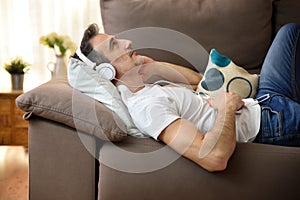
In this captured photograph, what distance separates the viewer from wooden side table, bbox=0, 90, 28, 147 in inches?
113

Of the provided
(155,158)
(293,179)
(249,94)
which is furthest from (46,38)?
(293,179)

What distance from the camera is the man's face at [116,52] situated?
1.85 metres

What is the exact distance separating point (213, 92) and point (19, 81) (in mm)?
1373

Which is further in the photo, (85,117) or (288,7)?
(288,7)

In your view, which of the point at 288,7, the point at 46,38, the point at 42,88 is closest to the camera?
the point at 42,88

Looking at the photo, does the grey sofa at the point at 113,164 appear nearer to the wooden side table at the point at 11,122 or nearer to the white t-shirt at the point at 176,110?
the white t-shirt at the point at 176,110

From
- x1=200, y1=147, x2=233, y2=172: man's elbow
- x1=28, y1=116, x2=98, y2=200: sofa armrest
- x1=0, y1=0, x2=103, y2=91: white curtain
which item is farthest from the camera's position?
x1=0, y1=0, x2=103, y2=91: white curtain

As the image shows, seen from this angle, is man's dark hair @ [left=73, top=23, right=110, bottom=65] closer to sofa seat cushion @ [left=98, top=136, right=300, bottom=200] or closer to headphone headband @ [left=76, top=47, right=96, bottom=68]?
headphone headband @ [left=76, top=47, right=96, bottom=68]

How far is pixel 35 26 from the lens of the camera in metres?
3.13

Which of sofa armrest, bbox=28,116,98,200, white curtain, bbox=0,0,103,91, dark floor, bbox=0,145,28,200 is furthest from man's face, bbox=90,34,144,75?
Result: white curtain, bbox=0,0,103,91

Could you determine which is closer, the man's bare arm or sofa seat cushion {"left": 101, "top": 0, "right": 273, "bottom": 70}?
the man's bare arm

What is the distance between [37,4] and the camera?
310cm

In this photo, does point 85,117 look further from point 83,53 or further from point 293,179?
point 293,179

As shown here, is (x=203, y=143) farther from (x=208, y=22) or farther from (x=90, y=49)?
(x=208, y=22)
